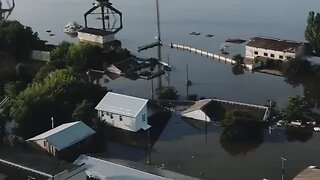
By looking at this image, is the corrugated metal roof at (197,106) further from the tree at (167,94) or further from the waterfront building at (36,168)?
the waterfront building at (36,168)

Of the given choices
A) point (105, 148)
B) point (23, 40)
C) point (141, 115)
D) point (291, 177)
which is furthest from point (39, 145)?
point (23, 40)

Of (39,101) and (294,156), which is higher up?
(39,101)

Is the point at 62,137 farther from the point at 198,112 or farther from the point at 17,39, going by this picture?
the point at 17,39

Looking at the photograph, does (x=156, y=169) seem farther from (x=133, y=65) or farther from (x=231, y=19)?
(x=231, y=19)

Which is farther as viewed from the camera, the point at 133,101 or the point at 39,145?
the point at 133,101

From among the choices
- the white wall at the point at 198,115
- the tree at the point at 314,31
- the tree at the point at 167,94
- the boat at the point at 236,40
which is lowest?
the white wall at the point at 198,115

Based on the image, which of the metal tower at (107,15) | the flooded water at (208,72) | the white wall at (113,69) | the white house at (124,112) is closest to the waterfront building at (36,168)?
the flooded water at (208,72)

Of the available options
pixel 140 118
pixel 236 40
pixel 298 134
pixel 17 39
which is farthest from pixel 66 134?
pixel 236 40
